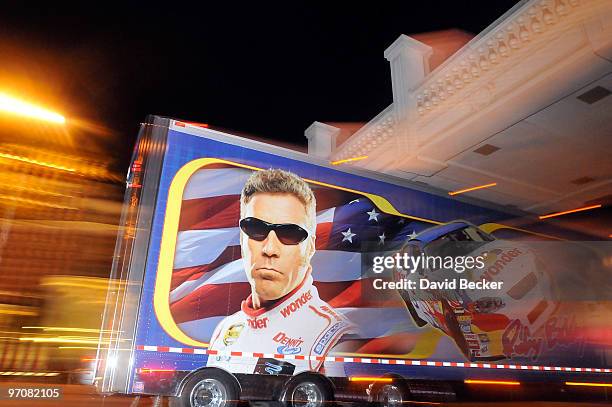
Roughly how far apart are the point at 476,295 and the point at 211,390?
4.35 m

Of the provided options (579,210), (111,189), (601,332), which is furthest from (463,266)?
(111,189)

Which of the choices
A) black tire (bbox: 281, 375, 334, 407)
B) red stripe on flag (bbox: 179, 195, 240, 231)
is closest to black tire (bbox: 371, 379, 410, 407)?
black tire (bbox: 281, 375, 334, 407)

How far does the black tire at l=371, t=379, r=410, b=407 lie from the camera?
6.05m

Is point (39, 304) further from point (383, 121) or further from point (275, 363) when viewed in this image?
point (383, 121)

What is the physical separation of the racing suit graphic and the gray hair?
911 millimetres

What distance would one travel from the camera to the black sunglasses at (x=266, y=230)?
5.68 meters

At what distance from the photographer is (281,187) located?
5953 mm

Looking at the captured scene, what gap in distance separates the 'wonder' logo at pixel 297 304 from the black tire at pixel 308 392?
815 millimetres

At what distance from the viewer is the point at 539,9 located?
733 centimetres

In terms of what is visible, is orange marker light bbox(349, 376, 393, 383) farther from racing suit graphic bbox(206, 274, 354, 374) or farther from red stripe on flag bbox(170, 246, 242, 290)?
red stripe on flag bbox(170, 246, 242, 290)

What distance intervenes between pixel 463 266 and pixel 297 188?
3118 millimetres

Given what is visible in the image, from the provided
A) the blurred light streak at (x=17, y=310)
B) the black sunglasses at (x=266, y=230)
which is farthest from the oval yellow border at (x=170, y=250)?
the blurred light streak at (x=17, y=310)

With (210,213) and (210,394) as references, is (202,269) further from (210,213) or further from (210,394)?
(210,394)

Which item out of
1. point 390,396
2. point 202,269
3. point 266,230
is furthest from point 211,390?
point 390,396
